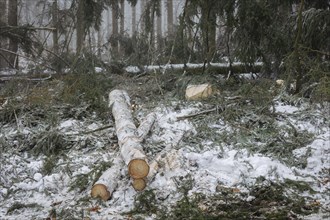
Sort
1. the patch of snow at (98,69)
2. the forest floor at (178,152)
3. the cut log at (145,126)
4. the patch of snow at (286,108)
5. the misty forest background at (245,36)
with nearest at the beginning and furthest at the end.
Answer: the forest floor at (178,152) < the cut log at (145,126) < the patch of snow at (286,108) < the misty forest background at (245,36) < the patch of snow at (98,69)

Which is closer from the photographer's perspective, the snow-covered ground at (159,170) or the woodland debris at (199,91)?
the snow-covered ground at (159,170)

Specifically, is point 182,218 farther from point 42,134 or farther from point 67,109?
point 67,109

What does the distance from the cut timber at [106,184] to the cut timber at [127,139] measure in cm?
20

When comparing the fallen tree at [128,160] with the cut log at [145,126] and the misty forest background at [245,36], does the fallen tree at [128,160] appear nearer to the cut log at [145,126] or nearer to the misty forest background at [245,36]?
the cut log at [145,126]

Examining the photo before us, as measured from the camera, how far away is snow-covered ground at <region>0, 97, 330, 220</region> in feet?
11.6

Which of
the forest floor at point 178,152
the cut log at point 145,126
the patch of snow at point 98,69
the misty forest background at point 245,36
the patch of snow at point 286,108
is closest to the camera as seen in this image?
the forest floor at point 178,152

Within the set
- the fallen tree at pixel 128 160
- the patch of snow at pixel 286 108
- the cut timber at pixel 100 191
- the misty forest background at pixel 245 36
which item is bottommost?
the cut timber at pixel 100 191

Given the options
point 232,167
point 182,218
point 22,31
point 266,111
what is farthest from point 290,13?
point 22,31

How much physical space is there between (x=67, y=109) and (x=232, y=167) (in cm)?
318

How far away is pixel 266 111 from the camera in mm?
5355

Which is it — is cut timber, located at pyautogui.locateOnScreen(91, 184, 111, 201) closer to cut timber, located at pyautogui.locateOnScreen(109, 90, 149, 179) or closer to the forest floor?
the forest floor

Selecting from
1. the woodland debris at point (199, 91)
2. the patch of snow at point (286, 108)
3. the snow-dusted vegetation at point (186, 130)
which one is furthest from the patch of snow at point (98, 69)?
the patch of snow at point (286, 108)

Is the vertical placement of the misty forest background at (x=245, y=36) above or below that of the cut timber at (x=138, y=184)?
above

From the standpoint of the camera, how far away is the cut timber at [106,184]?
11.7ft
